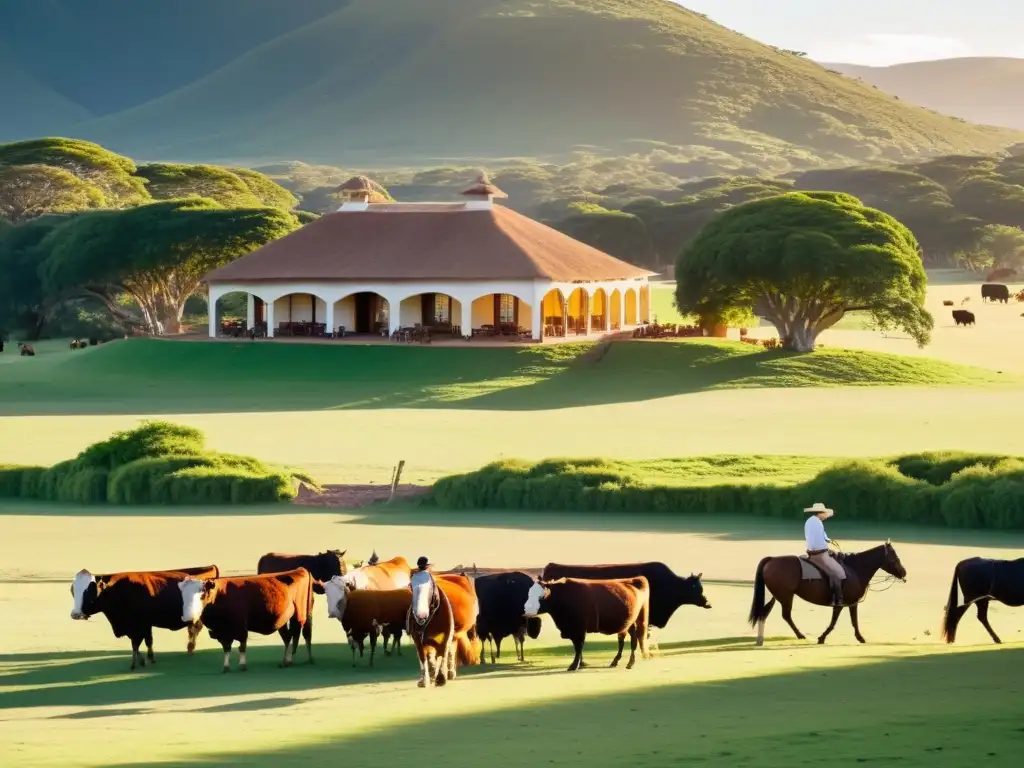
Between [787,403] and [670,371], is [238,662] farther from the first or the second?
[670,371]

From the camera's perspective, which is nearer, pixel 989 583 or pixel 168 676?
pixel 168 676

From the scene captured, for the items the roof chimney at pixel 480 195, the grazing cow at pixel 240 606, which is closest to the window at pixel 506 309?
the roof chimney at pixel 480 195

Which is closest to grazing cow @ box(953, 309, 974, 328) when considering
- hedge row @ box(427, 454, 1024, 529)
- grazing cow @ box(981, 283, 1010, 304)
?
grazing cow @ box(981, 283, 1010, 304)

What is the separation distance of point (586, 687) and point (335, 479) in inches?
917

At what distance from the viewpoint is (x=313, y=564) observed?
79.9 feet

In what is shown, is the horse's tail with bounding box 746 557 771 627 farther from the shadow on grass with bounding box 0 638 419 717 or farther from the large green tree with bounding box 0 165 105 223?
the large green tree with bounding box 0 165 105 223

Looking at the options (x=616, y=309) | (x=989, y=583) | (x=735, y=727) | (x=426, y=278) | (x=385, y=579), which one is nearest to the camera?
(x=735, y=727)

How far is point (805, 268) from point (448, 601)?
4903 cm

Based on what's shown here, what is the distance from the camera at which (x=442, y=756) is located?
592 inches

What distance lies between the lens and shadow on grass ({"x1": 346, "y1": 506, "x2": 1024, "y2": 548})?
32.7 meters

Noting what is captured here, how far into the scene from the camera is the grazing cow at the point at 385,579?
21.0 meters

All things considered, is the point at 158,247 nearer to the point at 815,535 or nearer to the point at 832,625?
the point at 815,535

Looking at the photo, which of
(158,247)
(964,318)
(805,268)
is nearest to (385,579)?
(805,268)

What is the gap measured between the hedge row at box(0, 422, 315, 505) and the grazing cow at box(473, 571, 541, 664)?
698 inches
